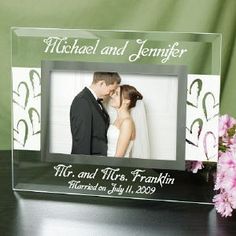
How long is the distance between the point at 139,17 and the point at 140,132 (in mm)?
511

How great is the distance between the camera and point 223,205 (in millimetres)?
801

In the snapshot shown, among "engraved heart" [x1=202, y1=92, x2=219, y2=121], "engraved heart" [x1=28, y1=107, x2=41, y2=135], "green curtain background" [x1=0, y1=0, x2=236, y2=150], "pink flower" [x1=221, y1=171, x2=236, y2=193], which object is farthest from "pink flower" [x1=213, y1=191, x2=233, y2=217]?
"green curtain background" [x1=0, y1=0, x2=236, y2=150]

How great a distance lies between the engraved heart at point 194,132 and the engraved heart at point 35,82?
0.25 m

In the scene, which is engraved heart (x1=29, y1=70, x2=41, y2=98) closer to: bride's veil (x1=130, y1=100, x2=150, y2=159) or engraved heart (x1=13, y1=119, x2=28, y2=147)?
engraved heart (x1=13, y1=119, x2=28, y2=147)

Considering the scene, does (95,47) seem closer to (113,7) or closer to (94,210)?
(94,210)

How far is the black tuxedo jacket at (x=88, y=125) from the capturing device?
84 cm

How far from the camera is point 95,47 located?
0.86 metres

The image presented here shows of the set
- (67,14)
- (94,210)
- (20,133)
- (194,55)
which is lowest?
(94,210)

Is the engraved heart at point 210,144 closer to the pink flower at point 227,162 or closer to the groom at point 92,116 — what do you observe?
the pink flower at point 227,162

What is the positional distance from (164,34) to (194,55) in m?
0.06

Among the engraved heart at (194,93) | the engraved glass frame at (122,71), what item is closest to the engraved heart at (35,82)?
the engraved glass frame at (122,71)

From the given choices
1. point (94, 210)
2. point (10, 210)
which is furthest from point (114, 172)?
point (10, 210)

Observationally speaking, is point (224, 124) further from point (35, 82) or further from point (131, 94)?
point (35, 82)

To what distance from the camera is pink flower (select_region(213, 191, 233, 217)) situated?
31.3 inches
